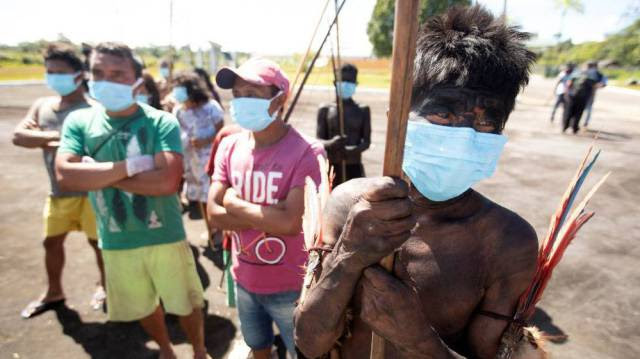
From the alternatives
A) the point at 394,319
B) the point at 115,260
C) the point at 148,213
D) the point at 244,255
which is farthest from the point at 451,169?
the point at 115,260

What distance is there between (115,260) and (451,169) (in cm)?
263

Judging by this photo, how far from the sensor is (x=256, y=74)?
237 centimetres

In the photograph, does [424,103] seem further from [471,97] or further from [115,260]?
[115,260]

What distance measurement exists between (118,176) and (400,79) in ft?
7.65

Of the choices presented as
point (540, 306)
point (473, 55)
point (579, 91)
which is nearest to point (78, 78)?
point (473, 55)

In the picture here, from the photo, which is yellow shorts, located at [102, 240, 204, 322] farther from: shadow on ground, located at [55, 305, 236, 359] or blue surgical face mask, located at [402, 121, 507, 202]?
blue surgical face mask, located at [402, 121, 507, 202]

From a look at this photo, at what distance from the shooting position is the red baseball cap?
2.36m

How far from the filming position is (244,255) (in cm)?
241

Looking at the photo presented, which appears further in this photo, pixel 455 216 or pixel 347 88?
pixel 347 88

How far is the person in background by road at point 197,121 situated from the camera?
17.0 feet

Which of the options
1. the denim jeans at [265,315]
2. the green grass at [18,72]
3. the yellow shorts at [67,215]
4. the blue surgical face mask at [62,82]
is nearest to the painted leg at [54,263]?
the yellow shorts at [67,215]

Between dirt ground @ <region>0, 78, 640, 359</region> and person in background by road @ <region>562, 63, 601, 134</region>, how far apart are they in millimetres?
3374

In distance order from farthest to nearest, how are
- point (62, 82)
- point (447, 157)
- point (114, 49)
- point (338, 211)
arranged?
point (62, 82) → point (114, 49) → point (338, 211) → point (447, 157)

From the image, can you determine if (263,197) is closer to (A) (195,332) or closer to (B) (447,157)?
(B) (447,157)
